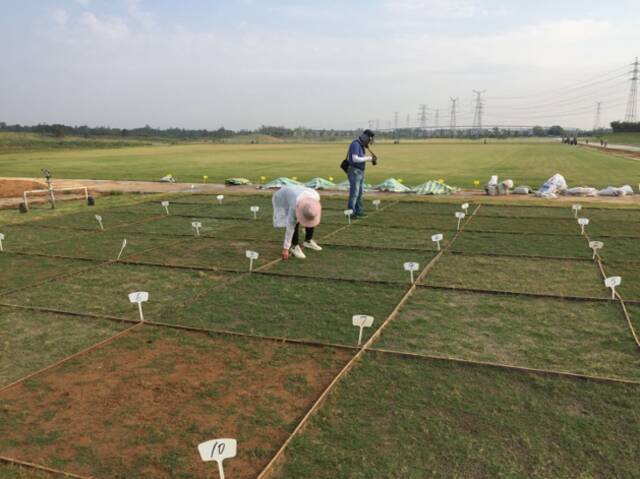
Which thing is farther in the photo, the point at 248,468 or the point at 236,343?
the point at 236,343

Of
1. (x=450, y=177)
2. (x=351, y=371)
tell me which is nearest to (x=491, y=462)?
(x=351, y=371)

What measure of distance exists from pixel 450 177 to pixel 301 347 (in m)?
17.4

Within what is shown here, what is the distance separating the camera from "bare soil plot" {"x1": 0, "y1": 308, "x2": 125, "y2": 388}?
4.40 meters

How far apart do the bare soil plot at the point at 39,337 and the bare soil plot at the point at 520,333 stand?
285 centimetres

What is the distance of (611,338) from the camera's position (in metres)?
4.67

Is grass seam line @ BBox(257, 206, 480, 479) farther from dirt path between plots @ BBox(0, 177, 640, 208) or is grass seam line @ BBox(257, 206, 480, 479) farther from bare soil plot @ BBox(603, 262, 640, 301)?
dirt path between plots @ BBox(0, 177, 640, 208)

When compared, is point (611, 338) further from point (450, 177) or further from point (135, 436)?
point (450, 177)

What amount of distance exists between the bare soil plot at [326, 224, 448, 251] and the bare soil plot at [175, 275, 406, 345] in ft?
7.73

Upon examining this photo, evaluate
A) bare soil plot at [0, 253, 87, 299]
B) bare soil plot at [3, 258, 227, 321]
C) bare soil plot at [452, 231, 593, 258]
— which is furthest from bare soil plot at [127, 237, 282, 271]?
bare soil plot at [452, 231, 593, 258]

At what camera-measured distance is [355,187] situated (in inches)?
428

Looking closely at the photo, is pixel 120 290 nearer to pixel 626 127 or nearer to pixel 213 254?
pixel 213 254

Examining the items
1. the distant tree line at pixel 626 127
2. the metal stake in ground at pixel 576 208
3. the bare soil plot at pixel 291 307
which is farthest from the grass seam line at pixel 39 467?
the distant tree line at pixel 626 127

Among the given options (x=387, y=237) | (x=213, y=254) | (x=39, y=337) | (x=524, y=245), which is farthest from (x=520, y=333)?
(x=213, y=254)

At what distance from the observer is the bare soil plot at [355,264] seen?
6.82 m
